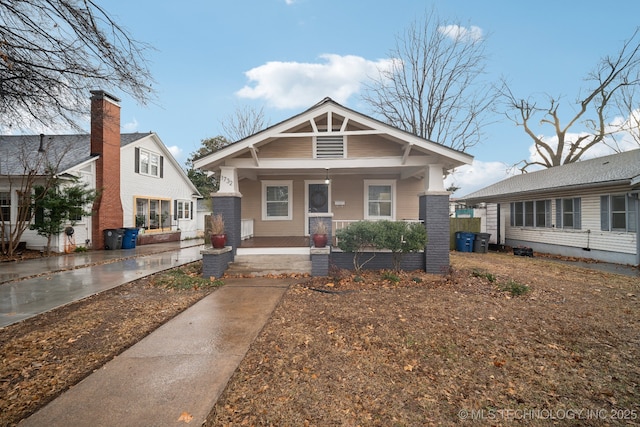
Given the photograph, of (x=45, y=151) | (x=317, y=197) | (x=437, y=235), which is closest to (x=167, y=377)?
(x=437, y=235)

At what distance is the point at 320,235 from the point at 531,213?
12089 mm

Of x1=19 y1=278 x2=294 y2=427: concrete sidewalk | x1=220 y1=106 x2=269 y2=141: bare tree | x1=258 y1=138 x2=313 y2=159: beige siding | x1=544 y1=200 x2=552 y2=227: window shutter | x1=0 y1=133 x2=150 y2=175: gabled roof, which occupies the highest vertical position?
x1=220 y1=106 x2=269 y2=141: bare tree

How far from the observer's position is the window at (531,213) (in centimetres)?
1297

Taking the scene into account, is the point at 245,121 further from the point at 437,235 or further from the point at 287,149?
the point at 437,235

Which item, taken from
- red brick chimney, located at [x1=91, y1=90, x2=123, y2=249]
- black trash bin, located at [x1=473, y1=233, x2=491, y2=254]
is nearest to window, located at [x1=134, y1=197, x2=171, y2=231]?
red brick chimney, located at [x1=91, y1=90, x2=123, y2=249]

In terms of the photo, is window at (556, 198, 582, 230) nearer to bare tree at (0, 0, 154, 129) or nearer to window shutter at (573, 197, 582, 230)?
window shutter at (573, 197, 582, 230)

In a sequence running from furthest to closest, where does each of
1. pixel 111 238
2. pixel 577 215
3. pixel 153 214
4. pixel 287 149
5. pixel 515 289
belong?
pixel 153 214 < pixel 111 238 < pixel 577 215 < pixel 287 149 < pixel 515 289

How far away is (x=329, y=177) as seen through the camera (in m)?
10.9

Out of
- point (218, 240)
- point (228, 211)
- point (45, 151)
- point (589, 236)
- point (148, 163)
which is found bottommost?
point (589, 236)

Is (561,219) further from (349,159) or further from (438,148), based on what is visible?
(349,159)

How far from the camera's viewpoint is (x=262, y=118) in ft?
72.4

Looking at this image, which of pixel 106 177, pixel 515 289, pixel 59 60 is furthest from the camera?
pixel 106 177

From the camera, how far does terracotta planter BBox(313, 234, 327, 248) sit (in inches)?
280

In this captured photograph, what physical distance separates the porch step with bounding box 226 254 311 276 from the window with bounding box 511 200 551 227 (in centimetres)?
1147
